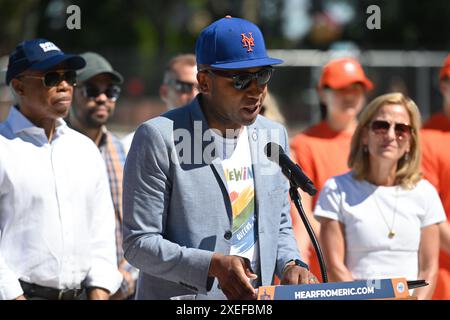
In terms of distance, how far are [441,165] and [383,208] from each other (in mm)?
918

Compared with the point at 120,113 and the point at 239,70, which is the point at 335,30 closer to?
the point at 120,113

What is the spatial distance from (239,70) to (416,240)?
1.93 metres

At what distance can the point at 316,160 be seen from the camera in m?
5.89

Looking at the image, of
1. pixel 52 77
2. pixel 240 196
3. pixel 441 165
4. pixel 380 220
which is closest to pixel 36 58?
pixel 52 77

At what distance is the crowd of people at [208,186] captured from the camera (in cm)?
353

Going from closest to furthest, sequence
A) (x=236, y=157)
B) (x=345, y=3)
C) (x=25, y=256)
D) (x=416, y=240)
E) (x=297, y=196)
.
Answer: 1. (x=297, y=196)
2. (x=236, y=157)
3. (x=25, y=256)
4. (x=416, y=240)
5. (x=345, y=3)

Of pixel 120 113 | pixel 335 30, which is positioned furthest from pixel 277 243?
pixel 335 30

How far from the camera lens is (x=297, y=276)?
344cm

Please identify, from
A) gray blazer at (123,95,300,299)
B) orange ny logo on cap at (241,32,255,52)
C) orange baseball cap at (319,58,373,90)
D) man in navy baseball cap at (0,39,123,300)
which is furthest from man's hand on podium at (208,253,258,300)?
orange baseball cap at (319,58,373,90)

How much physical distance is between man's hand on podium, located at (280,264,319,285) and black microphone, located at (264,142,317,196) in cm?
33

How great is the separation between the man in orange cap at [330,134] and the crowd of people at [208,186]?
11 mm

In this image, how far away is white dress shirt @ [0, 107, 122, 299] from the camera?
13.8 feet

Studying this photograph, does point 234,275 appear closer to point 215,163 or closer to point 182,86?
point 215,163

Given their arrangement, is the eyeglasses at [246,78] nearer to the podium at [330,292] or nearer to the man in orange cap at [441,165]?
the podium at [330,292]
